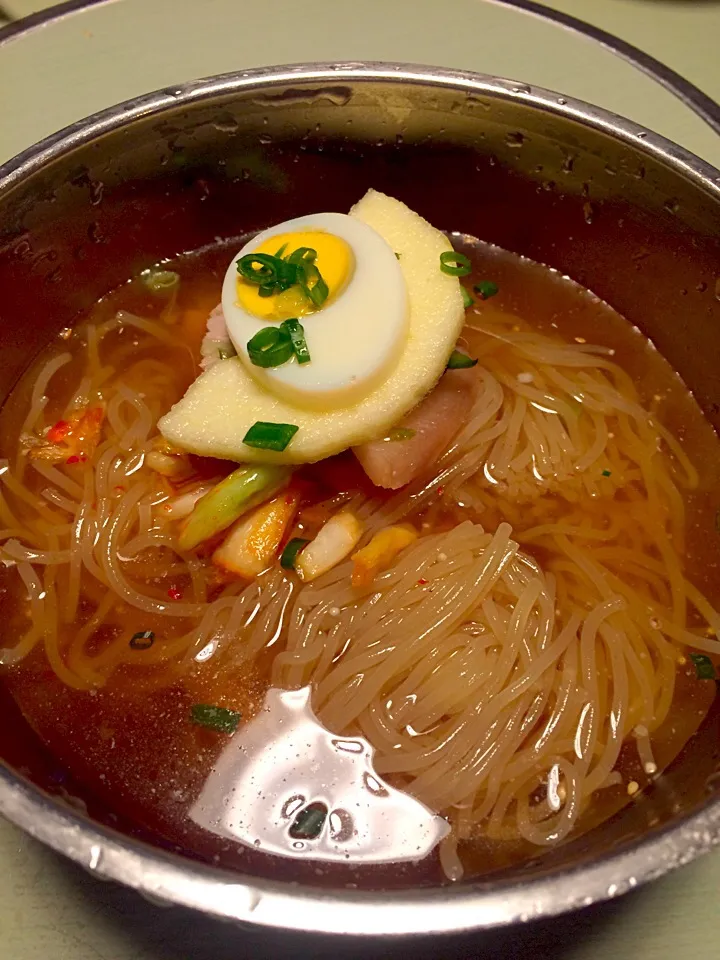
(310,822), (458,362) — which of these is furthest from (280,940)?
(458,362)

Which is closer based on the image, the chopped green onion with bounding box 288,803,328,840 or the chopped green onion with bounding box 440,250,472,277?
the chopped green onion with bounding box 288,803,328,840

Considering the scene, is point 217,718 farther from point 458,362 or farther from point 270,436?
point 458,362

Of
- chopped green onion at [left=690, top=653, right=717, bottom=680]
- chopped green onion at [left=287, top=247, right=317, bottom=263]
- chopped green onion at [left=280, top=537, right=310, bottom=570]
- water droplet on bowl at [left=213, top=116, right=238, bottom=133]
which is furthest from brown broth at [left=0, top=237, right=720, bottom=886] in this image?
water droplet on bowl at [left=213, top=116, right=238, bottom=133]

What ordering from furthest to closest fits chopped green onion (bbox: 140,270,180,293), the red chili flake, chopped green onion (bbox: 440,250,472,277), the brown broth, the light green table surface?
the light green table surface, chopped green onion (bbox: 140,270,180,293), the red chili flake, chopped green onion (bbox: 440,250,472,277), the brown broth

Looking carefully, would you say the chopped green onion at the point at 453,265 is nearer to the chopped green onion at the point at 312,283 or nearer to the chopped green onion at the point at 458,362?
the chopped green onion at the point at 458,362

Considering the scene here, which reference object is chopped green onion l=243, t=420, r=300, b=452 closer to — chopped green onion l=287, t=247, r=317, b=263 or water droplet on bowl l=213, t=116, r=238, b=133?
chopped green onion l=287, t=247, r=317, b=263
